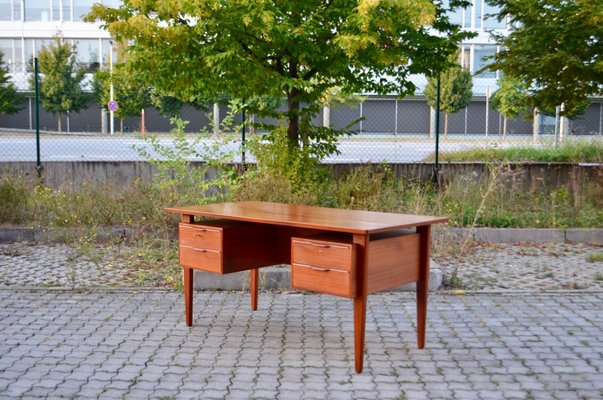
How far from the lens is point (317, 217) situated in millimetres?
5562

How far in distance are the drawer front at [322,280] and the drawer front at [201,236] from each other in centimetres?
93

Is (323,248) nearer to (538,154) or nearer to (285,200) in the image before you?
(285,200)

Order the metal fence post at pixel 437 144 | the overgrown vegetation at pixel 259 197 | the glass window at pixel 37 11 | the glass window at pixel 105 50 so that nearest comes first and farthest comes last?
the overgrown vegetation at pixel 259 197, the metal fence post at pixel 437 144, the glass window at pixel 105 50, the glass window at pixel 37 11

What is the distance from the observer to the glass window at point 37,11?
42125 millimetres

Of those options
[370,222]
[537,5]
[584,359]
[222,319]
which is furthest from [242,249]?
[537,5]

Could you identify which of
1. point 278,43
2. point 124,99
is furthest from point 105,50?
point 278,43

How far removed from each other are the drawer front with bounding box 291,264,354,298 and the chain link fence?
752 centimetres

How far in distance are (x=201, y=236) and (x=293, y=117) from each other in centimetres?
586

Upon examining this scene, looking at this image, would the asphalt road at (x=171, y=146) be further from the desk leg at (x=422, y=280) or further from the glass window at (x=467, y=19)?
the glass window at (x=467, y=19)

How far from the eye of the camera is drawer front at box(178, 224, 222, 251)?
19.6ft

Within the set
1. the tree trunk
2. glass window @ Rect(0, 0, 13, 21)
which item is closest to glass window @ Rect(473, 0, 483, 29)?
the tree trunk

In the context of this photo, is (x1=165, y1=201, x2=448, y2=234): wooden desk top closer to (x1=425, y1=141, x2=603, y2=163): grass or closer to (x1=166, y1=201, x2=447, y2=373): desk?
(x1=166, y1=201, x2=447, y2=373): desk

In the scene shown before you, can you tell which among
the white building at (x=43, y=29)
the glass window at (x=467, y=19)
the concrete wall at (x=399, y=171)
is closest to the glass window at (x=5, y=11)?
the white building at (x=43, y=29)

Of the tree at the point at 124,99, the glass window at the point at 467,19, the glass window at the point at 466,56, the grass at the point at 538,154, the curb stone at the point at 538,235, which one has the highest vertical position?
the glass window at the point at 467,19
